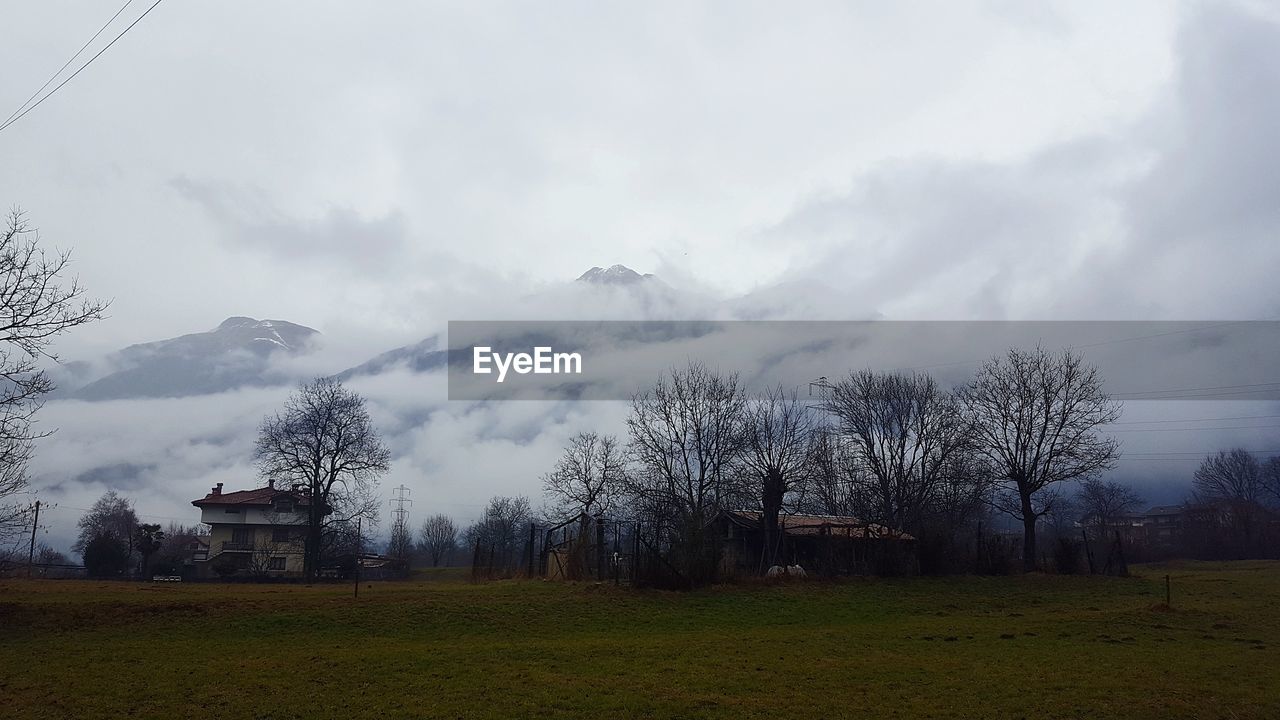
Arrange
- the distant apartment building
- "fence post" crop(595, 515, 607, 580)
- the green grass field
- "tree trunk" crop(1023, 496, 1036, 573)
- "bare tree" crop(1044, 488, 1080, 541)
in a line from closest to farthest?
the green grass field, "fence post" crop(595, 515, 607, 580), "tree trunk" crop(1023, 496, 1036, 573), the distant apartment building, "bare tree" crop(1044, 488, 1080, 541)

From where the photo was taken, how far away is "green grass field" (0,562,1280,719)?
37.2ft

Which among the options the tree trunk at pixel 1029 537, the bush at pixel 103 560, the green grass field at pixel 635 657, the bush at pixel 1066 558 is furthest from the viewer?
the bush at pixel 103 560

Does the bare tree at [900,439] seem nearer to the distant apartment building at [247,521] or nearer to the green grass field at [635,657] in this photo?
the green grass field at [635,657]

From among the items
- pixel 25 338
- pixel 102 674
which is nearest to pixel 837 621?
pixel 102 674

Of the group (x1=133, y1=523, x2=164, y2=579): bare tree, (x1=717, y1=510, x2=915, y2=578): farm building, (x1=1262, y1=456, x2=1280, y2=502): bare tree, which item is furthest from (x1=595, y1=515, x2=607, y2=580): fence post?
(x1=1262, y1=456, x2=1280, y2=502): bare tree

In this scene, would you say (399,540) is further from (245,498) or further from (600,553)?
(600,553)

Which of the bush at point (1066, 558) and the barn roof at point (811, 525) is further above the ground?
the barn roof at point (811, 525)

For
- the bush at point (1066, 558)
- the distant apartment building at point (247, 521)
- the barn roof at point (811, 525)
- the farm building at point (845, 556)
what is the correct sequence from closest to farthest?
the farm building at point (845, 556) < the bush at point (1066, 558) < the barn roof at point (811, 525) < the distant apartment building at point (247, 521)

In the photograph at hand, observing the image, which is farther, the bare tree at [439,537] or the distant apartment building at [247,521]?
the bare tree at [439,537]

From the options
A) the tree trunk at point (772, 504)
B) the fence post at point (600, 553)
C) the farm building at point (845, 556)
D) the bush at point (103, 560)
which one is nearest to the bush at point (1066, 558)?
the farm building at point (845, 556)

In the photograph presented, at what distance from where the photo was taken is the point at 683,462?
4450cm

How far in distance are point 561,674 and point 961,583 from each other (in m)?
24.1

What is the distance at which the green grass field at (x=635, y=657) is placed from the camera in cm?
1134

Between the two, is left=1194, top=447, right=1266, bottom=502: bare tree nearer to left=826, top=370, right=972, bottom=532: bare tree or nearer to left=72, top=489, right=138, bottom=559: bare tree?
left=826, top=370, right=972, bottom=532: bare tree
